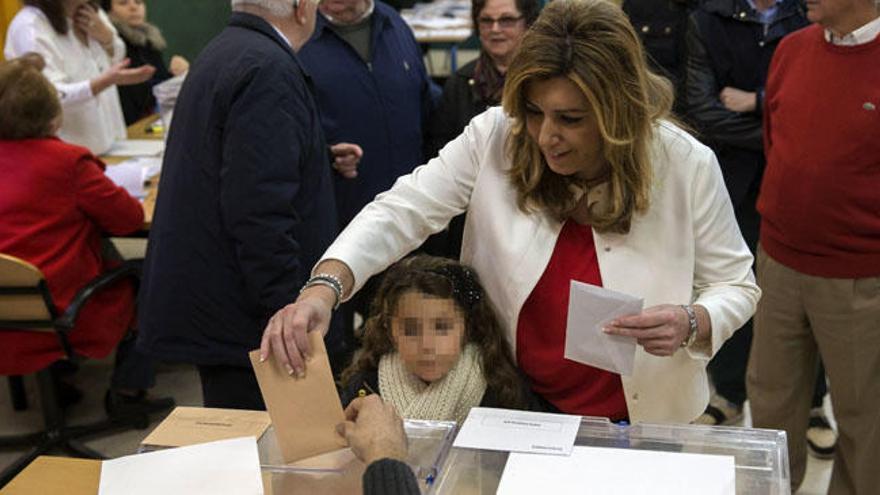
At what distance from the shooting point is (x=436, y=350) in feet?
6.35

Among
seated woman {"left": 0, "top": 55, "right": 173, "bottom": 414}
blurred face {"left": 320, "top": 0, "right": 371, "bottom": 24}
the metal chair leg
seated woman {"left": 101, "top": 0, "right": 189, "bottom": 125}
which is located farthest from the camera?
seated woman {"left": 101, "top": 0, "right": 189, "bottom": 125}

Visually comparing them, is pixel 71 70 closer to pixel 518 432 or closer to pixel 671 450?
pixel 518 432

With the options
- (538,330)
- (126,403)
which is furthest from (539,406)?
(126,403)

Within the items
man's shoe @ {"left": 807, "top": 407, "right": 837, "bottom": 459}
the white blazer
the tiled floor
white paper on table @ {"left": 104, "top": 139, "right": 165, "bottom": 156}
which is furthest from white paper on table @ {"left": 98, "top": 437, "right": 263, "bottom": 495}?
white paper on table @ {"left": 104, "top": 139, "right": 165, "bottom": 156}

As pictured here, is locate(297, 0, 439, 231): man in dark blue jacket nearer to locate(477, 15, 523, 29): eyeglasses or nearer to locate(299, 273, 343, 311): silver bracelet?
locate(477, 15, 523, 29): eyeglasses

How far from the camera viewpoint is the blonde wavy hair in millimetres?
1761

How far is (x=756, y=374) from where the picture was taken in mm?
3176

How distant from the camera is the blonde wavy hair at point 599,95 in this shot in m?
1.76

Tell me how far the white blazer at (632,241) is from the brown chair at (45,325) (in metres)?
1.74

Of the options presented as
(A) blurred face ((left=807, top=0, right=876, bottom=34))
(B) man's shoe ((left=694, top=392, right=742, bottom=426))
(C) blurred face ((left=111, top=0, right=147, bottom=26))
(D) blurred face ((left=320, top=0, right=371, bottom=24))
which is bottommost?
(B) man's shoe ((left=694, top=392, right=742, bottom=426))

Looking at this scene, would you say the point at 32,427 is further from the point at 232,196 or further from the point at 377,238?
the point at 377,238

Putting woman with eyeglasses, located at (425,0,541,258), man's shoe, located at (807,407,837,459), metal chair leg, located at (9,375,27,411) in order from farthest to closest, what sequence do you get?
metal chair leg, located at (9,375,27,411), man's shoe, located at (807,407,837,459), woman with eyeglasses, located at (425,0,541,258)

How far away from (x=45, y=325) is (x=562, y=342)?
6.95 feet

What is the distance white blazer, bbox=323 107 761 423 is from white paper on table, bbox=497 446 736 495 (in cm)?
40
